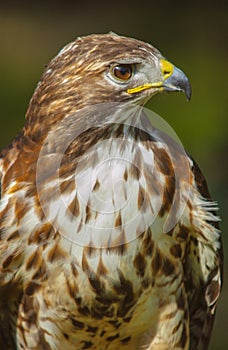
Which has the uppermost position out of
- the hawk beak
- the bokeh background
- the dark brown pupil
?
the dark brown pupil

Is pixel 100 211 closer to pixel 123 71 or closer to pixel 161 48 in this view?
pixel 123 71

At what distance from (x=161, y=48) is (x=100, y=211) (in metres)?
6.61

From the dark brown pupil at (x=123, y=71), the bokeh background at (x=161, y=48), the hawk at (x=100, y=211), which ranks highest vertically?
the dark brown pupil at (x=123, y=71)

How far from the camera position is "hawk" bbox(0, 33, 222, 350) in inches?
174

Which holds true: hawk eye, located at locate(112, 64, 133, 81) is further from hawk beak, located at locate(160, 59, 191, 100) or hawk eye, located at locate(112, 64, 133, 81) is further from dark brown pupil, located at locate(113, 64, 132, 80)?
hawk beak, located at locate(160, 59, 191, 100)

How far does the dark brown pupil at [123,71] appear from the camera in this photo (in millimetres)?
4371

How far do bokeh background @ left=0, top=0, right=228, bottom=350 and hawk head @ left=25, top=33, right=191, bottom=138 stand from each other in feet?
13.6

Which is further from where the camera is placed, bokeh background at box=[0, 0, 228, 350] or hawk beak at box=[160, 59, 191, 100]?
bokeh background at box=[0, 0, 228, 350]

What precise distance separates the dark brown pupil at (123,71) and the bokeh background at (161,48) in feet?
13.8

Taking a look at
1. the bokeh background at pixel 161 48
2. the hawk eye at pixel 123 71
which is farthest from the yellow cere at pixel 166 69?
the bokeh background at pixel 161 48

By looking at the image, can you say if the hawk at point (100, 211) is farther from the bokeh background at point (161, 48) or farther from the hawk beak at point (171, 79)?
the bokeh background at point (161, 48)

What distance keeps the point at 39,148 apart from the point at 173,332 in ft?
3.40

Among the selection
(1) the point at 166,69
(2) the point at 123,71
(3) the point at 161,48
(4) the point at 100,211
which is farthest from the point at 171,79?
(3) the point at 161,48

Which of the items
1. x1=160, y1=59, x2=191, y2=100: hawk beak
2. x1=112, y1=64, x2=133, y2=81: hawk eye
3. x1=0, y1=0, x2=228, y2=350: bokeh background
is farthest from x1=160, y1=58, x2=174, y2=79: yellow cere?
x1=0, y1=0, x2=228, y2=350: bokeh background
